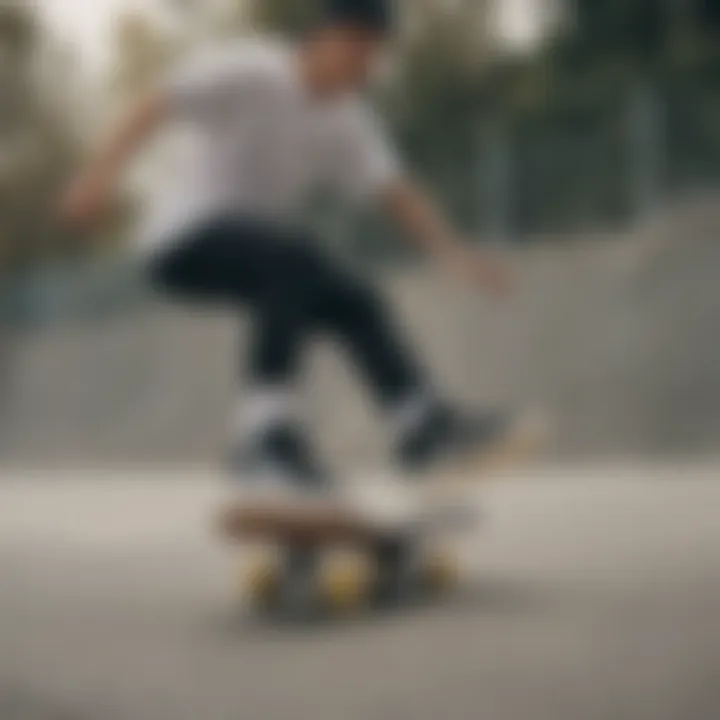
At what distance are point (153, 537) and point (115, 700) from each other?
4.6 inches

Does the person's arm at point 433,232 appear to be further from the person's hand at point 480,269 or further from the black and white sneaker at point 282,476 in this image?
the black and white sneaker at point 282,476

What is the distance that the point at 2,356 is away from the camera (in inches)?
35.4

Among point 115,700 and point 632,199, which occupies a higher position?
point 632,199

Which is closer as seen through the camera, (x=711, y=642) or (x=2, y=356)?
(x=711, y=642)

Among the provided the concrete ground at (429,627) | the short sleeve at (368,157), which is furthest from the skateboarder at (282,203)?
the concrete ground at (429,627)

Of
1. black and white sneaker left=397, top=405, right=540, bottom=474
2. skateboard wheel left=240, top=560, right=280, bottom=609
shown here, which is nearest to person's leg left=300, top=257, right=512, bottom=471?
black and white sneaker left=397, top=405, right=540, bottom=474

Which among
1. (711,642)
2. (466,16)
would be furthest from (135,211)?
(711,642)

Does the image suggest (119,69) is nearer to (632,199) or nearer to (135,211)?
(135,211)

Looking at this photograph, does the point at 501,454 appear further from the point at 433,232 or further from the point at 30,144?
the point at 30,144

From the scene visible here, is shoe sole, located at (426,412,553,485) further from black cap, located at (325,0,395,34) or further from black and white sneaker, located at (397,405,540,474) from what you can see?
Answer: black cap, located at (325,0,395,34)

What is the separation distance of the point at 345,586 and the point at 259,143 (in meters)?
0.33

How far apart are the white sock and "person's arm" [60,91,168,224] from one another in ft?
0.59

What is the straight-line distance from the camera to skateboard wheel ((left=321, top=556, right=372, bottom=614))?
846mm

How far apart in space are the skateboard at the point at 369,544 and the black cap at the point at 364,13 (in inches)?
12.5
